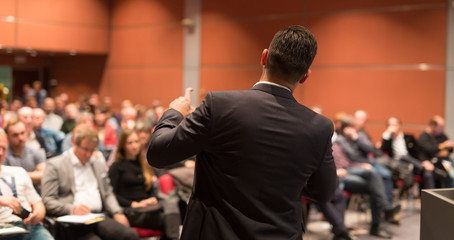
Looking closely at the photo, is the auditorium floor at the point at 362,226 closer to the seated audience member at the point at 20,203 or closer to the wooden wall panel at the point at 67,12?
the seated audience member at the point at 20,203

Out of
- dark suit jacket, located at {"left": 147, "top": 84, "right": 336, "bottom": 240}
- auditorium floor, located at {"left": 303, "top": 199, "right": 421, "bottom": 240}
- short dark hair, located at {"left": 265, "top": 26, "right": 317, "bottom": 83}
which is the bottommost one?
auditorium floor, located at {"left": 303, "top": 199, "right": 421, "bottom": 240}

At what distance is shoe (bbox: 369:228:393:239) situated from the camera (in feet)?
18.1

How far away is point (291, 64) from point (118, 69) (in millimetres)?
12387

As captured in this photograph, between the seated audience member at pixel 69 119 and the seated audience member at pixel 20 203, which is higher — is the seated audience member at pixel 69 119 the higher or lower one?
the higher one

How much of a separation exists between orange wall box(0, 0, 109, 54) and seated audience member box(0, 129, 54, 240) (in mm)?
8689

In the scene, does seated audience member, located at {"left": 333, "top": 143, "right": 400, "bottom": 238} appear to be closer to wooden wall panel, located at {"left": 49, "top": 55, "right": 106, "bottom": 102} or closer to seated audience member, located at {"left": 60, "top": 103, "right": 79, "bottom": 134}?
seated audience member, located at {"left": 60, "top": 103, "right": 79, "bottom": 134}

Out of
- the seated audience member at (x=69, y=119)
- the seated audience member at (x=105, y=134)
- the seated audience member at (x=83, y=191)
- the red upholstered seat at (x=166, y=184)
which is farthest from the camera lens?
the seated audience member at (x=69, y=119)

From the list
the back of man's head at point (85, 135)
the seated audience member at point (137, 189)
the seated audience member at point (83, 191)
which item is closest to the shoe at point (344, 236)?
the seated audience member at point (137, 189)

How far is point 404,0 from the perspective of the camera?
809 centimetres

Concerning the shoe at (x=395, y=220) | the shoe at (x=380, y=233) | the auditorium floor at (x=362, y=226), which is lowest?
the auditorium floor at (x=362, y=226)

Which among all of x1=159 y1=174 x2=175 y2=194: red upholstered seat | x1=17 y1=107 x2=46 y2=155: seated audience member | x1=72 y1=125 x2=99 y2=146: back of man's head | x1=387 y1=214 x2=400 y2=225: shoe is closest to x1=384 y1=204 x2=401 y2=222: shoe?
x1=387 y1=214 x2=400 y2=225: shoe

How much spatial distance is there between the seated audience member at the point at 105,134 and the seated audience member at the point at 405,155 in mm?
3985

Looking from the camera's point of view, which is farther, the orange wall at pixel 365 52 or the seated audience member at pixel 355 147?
the orange wall at pixel 365 52

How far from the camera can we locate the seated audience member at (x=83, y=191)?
3734 mm
